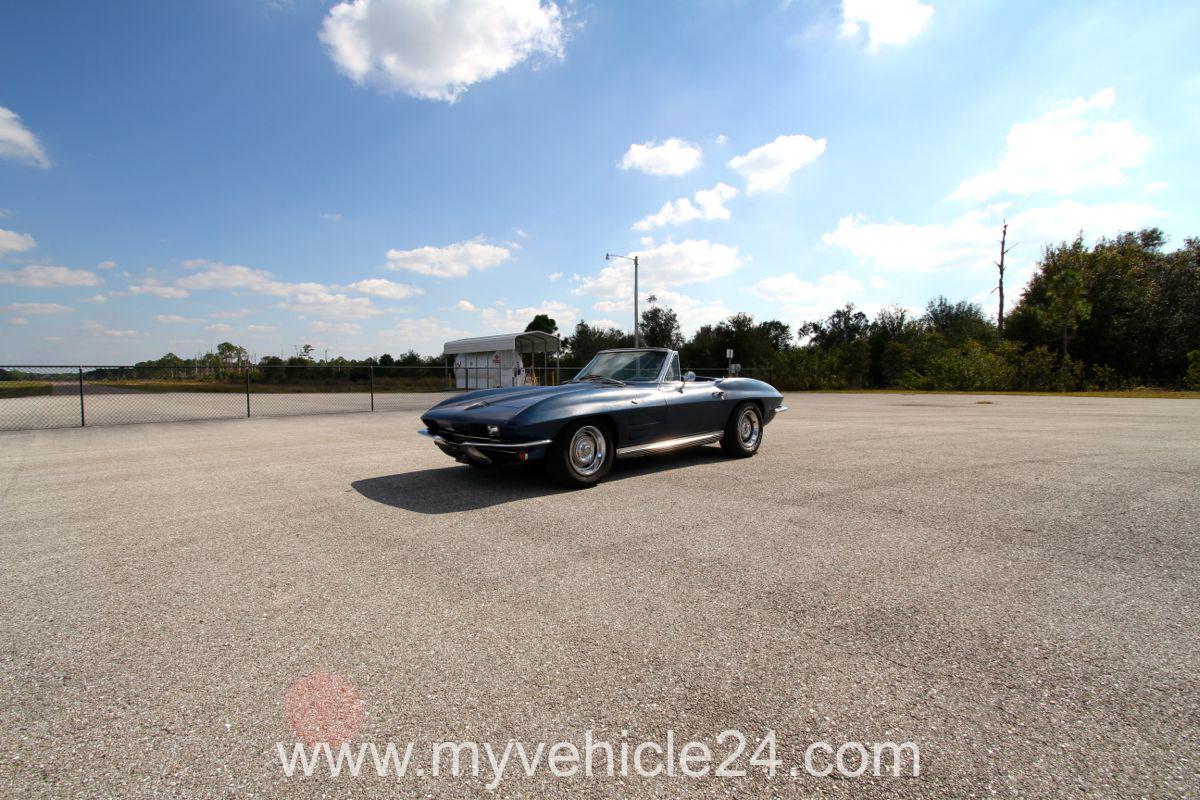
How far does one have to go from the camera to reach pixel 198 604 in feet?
8.98

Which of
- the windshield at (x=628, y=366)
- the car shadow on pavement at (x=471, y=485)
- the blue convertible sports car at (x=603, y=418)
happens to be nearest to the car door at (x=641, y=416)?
the blue convertible sports car at (x=603, y=418)

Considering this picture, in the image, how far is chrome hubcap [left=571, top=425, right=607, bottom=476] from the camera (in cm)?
Result: 524

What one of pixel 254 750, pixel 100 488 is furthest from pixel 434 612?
pixel 100 488

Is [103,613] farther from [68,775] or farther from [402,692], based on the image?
[402,692]

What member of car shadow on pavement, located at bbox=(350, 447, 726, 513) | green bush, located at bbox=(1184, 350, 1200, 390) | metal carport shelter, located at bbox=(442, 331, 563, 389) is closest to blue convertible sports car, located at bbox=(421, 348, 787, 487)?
car shadow on pavement, located at bbox=(350, 447, 726, 513)

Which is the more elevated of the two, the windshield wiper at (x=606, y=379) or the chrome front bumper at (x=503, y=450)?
the windshield wiper at (x=606, y=379)

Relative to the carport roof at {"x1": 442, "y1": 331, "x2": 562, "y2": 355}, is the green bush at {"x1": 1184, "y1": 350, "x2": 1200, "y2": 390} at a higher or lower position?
lower

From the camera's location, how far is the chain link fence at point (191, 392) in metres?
12.3

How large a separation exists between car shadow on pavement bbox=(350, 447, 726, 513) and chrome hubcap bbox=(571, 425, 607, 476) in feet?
0.84

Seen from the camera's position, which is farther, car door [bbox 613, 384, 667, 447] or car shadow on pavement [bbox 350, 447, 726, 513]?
car door [bbox 613, 384, 667, 447]

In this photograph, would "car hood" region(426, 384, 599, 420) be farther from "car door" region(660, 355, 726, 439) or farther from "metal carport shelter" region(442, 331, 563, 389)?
"metal carport shelter" region(442, 331, 563, 389)

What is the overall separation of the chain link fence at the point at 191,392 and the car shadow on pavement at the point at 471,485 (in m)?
10.1

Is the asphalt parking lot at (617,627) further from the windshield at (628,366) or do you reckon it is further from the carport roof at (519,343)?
the carport roof at (519,343)

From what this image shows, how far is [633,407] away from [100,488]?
5.31 m
